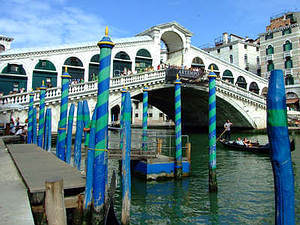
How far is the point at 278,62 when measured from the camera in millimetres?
25672

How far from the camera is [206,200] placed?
16.1ft

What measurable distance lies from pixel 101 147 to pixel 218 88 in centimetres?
1488

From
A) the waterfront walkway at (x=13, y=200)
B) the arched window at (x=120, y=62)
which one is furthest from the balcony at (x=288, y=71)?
the waterfront walkway at (x=13, y=200)

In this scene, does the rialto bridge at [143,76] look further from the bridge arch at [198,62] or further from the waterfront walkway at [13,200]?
the waterfront walkway at [13,200]

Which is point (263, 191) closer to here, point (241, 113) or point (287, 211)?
point (287, 211)

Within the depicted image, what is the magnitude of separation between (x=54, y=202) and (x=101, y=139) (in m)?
0.98

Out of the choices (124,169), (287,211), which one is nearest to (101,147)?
(124,169)

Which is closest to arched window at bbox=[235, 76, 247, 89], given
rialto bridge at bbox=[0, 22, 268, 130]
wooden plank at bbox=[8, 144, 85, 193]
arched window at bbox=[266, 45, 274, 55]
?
rialto bridge at bbox=[0, 22, 268, 130]

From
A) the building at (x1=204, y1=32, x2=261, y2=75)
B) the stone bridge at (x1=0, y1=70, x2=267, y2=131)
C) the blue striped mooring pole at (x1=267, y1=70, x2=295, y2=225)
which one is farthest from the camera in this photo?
the building at (x1=204, y1=32, x2=261, y2=75)

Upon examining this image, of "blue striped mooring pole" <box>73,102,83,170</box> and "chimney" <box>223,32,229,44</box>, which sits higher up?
"chimney" <box>223,32,229,44</box>

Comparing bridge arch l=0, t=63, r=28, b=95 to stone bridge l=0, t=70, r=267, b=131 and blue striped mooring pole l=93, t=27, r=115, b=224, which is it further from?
blue striped mooring pole l=93, t=27, r=115, b=224

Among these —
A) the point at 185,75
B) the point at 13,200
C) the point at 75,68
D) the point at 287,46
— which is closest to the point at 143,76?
the point at 185,75

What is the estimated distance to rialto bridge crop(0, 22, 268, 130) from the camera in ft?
45.2

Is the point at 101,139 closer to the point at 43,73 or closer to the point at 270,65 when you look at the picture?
the point at 43,73
